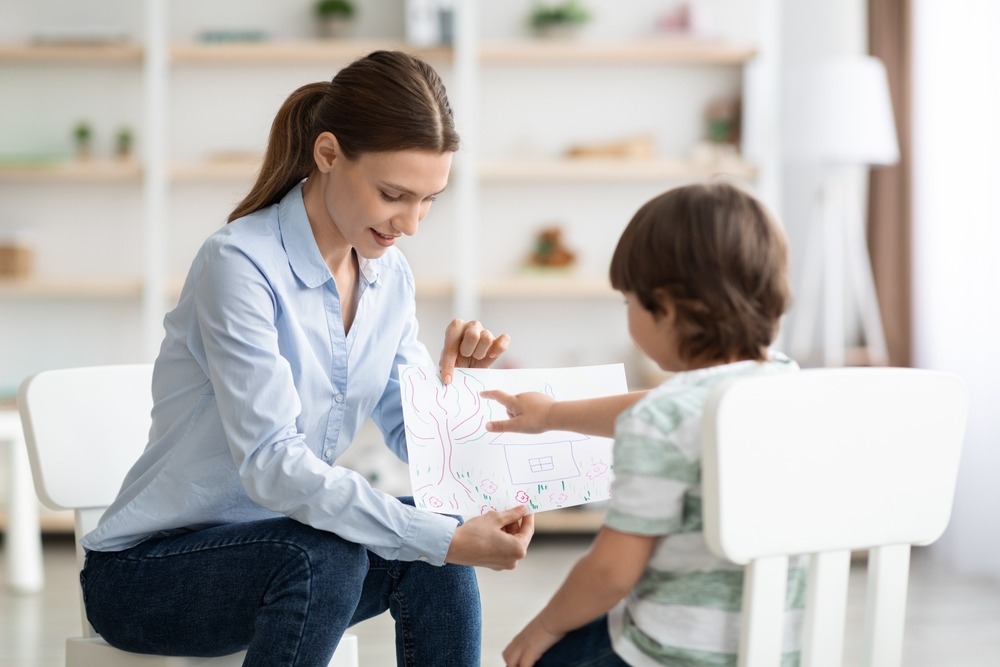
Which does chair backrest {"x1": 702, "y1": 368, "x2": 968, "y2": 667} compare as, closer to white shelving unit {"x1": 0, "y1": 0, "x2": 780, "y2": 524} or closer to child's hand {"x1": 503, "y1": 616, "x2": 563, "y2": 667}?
child's hand {"x1": 503, "y1": 616, "x2": 563, "y2": 667}

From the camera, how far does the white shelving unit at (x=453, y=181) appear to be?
3.92m

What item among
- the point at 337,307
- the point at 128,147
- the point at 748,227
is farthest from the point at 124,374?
the point at 128,147

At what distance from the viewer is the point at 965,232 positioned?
326 centimetres

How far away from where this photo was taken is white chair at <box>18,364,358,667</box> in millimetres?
1483

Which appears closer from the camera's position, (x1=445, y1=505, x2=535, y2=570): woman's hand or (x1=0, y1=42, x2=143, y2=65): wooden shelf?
(x1=445, y1=505, x2=535, y2=570): woman's hand

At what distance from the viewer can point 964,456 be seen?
333 centimetres

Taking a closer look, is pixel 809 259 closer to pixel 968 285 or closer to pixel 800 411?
pixel 968 285

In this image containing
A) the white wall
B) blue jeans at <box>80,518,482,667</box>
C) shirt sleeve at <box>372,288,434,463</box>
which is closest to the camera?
blue jeans at <box>80,518,482,667</box>

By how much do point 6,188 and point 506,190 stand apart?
181cm

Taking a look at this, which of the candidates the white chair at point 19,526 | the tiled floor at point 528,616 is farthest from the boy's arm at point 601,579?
the white chair at point 19,526

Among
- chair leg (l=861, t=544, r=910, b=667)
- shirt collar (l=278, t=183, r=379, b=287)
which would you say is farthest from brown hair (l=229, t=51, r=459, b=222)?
chair leg (l=861, t=544, r=910, b=667)

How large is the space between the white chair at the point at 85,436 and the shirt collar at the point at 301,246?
1.00 ft

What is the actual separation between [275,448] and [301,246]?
30 centimetres

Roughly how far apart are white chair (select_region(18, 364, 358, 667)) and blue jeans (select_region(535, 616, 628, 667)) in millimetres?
380
